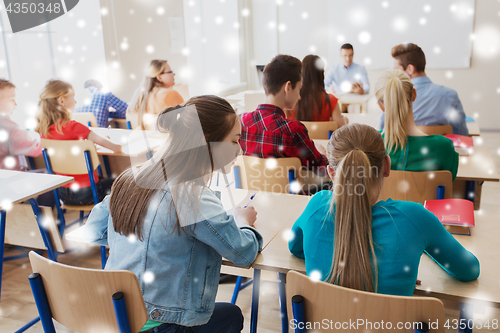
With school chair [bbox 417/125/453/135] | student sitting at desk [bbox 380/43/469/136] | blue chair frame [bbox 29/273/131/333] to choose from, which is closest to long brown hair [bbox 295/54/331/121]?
student sitting at desk [bbox 380/43/469/136]

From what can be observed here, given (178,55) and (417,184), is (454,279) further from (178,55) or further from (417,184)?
(178,55)

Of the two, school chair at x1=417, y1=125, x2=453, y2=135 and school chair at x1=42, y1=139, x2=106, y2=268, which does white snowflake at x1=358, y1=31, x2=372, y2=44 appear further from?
school chair at x1=42, y1=139, x2=106, y2=268

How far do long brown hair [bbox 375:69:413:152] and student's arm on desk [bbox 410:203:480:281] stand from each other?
0.82 metres

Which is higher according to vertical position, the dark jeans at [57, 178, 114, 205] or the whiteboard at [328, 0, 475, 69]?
the whiteboard at [328, 0, 475, 69]

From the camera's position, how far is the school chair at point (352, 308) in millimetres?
833

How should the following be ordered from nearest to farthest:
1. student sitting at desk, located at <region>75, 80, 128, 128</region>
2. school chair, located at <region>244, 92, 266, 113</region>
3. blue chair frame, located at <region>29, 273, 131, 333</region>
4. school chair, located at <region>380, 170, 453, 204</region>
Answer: blue chair frame, located at <region>29, 273, 131, 333</region>, school chair, located at <region>380, 170, 453, 204</region>, student sitting at desk, located at <region>75, 80, 128, 128</region>, school chair, located at <region>244, 92, 266, 113</region>

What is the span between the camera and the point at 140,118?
3490 mm

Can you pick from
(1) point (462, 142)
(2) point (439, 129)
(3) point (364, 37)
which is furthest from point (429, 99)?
(3) point (364, 37)

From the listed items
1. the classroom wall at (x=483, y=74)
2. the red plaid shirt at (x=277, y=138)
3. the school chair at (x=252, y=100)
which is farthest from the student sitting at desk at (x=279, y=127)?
the classroom wall at (x=483, y=74)

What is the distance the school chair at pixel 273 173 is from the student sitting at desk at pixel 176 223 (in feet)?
2.78

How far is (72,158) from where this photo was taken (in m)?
2.56

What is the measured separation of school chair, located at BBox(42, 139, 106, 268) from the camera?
248 centimetres

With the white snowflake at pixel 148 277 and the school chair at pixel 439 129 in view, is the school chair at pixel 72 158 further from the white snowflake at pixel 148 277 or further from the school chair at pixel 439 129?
the school chair at pixel 439 129

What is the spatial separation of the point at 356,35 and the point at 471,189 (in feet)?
15.3
